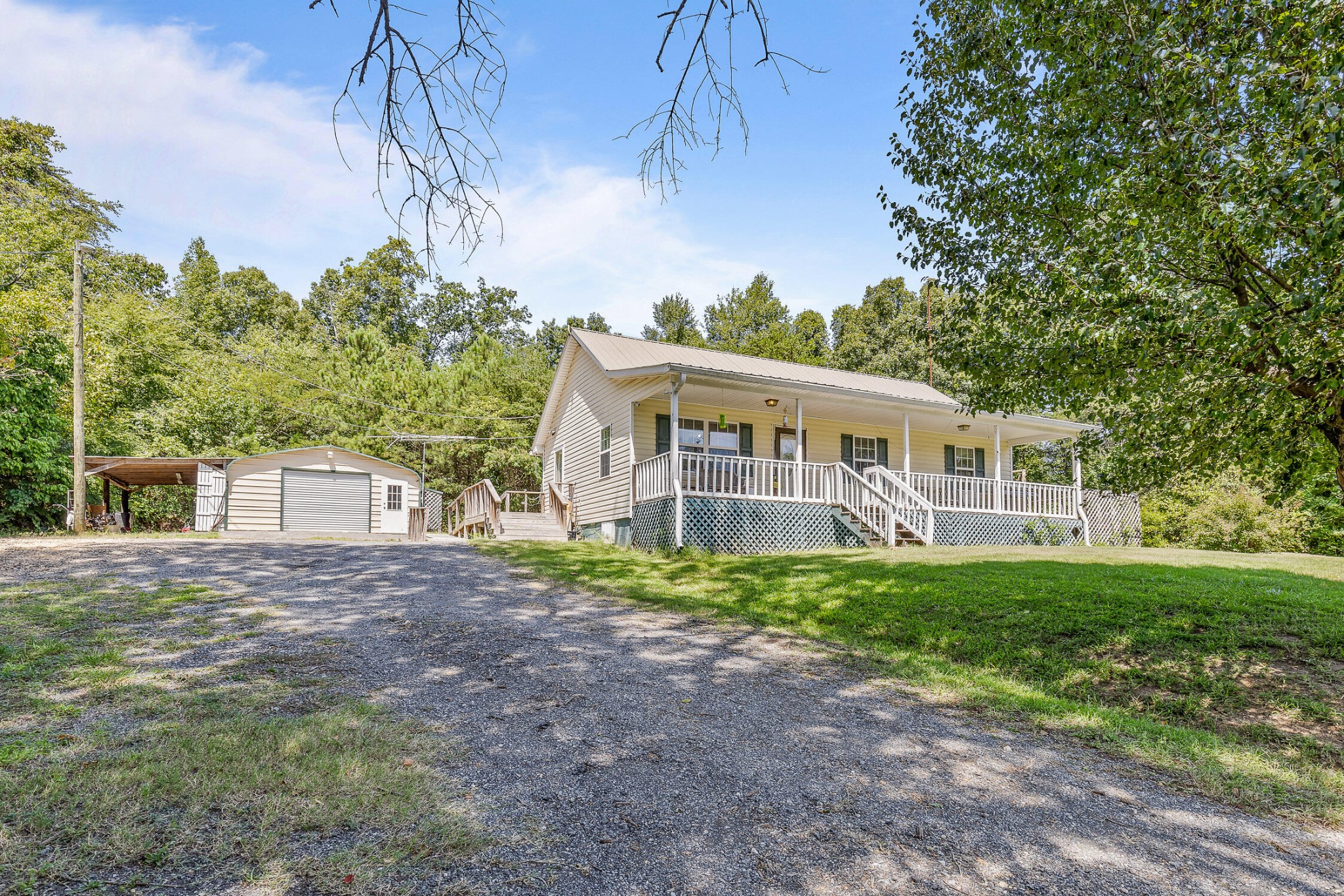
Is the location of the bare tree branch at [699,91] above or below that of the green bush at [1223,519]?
above

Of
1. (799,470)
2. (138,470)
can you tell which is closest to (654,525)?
(799,470)

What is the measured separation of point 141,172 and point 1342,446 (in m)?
8.12

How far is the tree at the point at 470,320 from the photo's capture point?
135 ft

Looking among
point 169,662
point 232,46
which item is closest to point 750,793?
point 169,662

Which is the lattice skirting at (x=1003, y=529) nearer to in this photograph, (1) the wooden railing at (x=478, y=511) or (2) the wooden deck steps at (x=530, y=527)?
(2) the wooden deck steps at (x=530, y=527)

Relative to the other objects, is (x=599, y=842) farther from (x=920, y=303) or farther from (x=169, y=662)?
(x=920, y=303)

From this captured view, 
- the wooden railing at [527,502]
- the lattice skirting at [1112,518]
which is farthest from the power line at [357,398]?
the lattice skirting at [1112,518]

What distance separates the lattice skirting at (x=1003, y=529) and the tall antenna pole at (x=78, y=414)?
18.8 m

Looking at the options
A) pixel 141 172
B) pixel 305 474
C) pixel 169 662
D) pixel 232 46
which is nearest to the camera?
pixel 232 46

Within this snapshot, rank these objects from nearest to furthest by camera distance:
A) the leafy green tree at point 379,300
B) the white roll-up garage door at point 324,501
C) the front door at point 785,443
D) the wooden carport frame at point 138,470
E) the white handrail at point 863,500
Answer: the white handrail at point 863,500, the front door at point 785,443, the wooden carport frame at point 138,470, the white roll-up garage door at point 324,501, the leafy green tree at point 379,300

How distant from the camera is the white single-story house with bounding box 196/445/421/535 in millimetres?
20312

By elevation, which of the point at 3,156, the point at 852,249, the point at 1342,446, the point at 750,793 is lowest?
the point at 750,793

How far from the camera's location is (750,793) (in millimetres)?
3121

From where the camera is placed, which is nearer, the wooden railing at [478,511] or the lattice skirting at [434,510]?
the wooden railing at [478,511]
